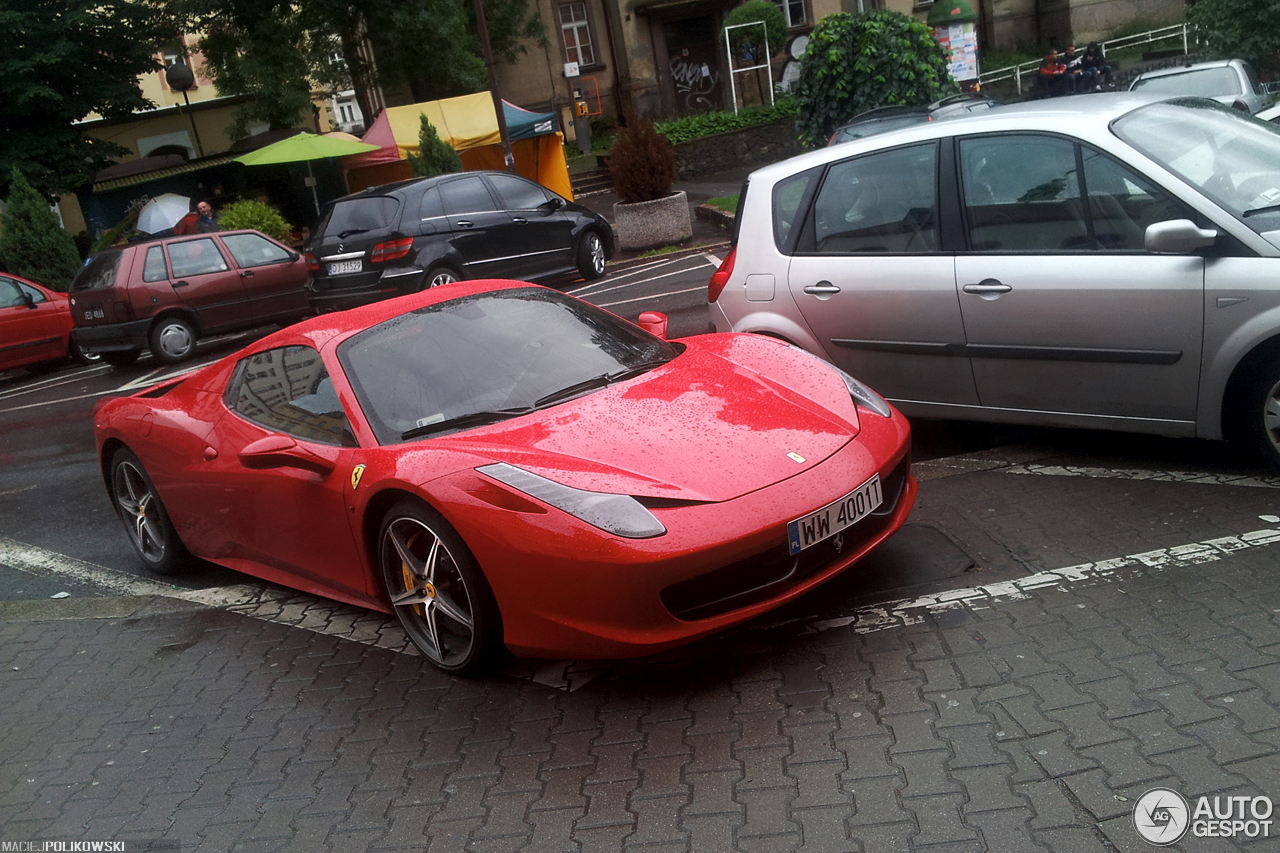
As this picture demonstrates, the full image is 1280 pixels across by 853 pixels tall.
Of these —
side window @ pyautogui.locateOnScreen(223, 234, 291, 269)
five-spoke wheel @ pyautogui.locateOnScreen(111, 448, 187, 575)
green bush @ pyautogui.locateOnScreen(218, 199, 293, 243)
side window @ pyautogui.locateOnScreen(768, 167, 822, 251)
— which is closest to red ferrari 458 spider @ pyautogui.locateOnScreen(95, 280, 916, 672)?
five-spoke wheel @ pyautogui.locateOnScreen(111, 448, 187, 575)

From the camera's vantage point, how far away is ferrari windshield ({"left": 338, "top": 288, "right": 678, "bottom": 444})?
4.45 metres

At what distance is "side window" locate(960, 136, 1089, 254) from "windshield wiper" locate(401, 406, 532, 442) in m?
2.41

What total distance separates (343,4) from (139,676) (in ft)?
88.3

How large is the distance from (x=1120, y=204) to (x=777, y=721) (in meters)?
2.84

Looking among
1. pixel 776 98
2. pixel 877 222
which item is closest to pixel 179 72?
pixel 776 98

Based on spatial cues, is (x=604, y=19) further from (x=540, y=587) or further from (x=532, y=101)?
(x=540, y=587)

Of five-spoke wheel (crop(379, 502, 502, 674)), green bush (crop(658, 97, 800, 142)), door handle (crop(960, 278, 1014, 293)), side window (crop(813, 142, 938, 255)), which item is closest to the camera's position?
five-spoke wheel (crop(379, 502, 502, 674))

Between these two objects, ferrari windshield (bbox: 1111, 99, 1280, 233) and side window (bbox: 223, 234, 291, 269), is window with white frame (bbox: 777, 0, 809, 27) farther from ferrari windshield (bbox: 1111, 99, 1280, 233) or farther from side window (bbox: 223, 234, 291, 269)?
ferrari windshield (bbox: 1111, 99, 1280, 233)

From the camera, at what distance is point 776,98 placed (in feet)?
111

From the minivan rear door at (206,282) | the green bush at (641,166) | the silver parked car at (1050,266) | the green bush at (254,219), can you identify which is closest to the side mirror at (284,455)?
the silver parked car at (1050,266)

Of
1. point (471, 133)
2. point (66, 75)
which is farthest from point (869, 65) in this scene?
point (66, 75)

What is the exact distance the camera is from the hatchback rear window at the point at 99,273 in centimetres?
1489

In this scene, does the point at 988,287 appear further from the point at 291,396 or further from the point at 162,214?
the point at 162,214

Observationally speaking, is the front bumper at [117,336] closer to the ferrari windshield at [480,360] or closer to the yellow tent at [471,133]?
the yellow tent at [471,133]
